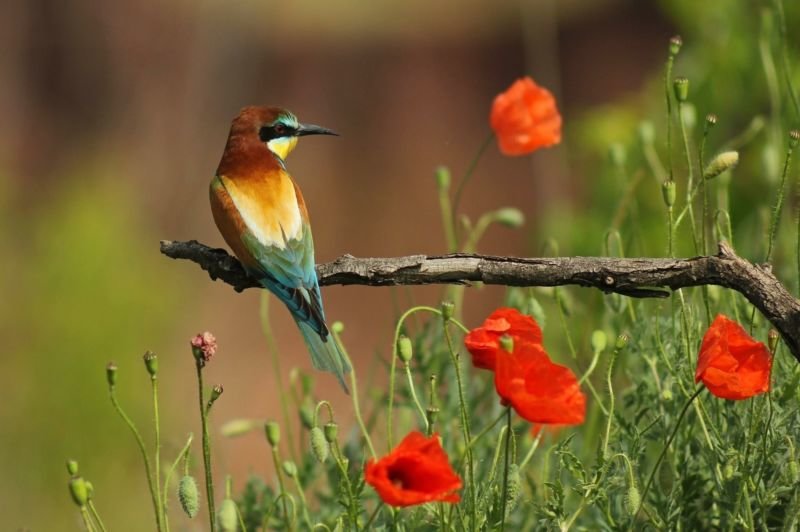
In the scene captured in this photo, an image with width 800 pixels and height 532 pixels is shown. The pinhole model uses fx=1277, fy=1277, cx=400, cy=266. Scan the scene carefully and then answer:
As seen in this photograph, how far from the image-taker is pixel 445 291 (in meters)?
1.43

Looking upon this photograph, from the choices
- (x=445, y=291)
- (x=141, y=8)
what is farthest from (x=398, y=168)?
(x=445, y=291)

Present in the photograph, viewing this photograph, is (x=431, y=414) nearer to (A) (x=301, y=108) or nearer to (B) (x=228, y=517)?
(B) (x=228, y=517)

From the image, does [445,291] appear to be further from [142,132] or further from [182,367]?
[142,132]

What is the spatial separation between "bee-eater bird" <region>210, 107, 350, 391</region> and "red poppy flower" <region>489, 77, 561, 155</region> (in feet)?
0.69

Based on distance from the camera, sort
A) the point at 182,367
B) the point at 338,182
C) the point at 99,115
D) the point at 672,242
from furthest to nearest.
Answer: the point at 338,182, the point at 99,115, the point at 182,367, the point at 672,242

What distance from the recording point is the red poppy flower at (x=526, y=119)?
1388mm

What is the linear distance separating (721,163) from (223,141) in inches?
165

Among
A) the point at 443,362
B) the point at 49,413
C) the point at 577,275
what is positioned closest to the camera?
the point at 577,275

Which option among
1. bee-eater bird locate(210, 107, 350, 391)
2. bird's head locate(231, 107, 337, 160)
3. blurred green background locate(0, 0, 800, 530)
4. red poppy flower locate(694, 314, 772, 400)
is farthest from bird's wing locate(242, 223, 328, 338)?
blurred green background locate(0, 0, 800, 530)

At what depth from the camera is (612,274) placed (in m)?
0.93

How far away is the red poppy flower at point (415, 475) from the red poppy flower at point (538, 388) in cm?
6

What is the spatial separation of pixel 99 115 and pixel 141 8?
0.47 m

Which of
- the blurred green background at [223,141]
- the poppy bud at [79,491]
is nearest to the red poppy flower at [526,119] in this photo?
the poppy bud at [79,491]

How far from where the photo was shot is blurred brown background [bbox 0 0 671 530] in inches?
185
